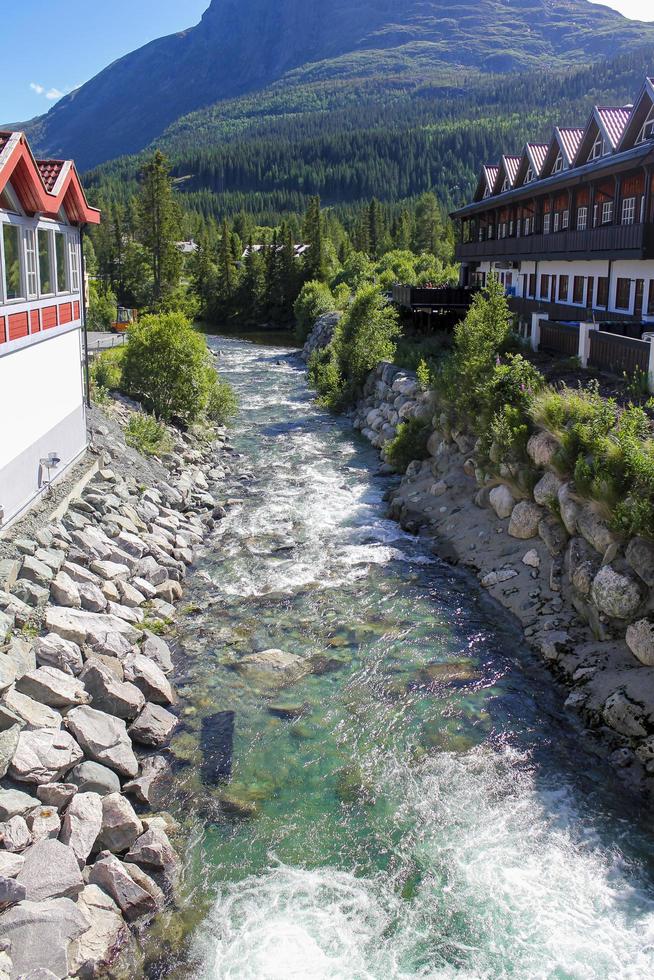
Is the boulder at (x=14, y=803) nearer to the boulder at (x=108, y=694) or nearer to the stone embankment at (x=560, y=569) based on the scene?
the boulder at (x=108, y=694)

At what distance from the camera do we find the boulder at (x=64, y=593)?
13375mm

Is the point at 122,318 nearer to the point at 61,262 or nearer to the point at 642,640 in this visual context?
the point at 61,262

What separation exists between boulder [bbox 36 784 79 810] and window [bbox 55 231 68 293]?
39.7 feet

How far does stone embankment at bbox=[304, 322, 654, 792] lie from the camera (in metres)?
12.2

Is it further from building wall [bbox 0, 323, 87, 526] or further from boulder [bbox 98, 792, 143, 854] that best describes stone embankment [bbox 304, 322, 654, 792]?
building wall [bbox 0, 323, 87, 526]

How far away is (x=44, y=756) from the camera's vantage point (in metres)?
9.84

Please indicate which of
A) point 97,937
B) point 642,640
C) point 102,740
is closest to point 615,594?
point 642,640

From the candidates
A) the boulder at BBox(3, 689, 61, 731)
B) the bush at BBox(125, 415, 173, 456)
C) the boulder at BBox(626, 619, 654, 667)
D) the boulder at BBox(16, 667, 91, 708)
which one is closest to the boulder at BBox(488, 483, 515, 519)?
the boulder at BBox(626, 619, 654, 667)

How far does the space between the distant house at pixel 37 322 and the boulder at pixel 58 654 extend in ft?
9.66

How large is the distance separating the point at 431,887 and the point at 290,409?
1193 inches

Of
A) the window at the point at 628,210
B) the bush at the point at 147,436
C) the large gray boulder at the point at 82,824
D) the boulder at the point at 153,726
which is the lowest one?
the boulder at the point at 153,726

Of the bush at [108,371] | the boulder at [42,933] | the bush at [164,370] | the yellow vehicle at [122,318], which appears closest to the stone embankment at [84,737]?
the boulder at [42,933]

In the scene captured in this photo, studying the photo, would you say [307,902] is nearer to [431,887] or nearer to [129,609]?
[431,887]

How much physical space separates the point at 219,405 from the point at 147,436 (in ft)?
26.3
